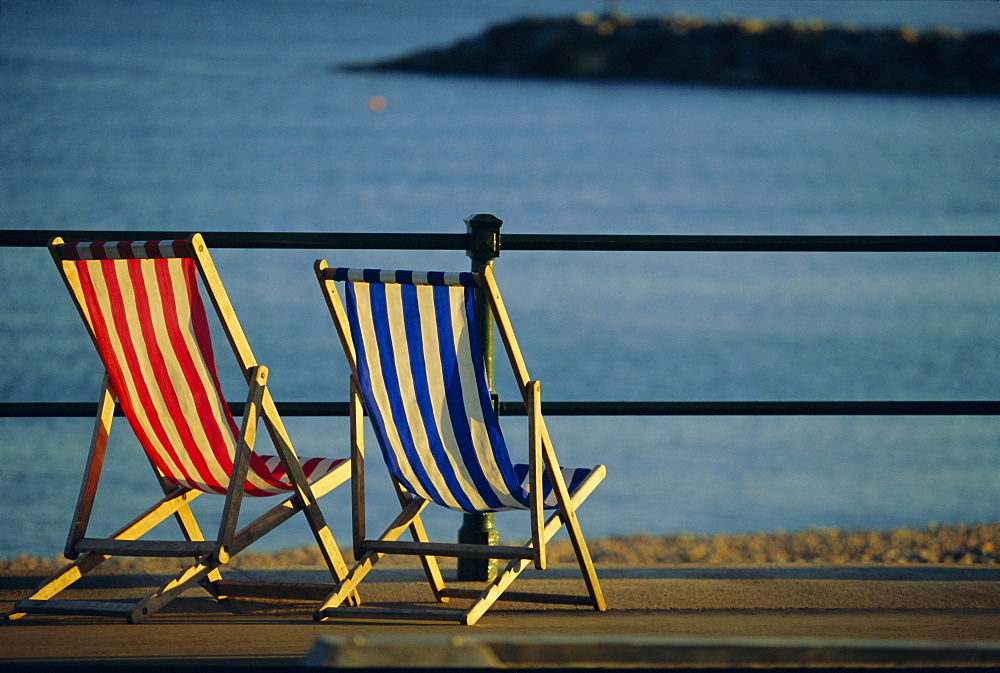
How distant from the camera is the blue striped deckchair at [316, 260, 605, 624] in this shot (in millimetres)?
2580

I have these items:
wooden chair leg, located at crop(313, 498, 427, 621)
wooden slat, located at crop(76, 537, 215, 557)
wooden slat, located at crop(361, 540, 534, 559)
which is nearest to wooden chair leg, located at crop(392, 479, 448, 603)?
wooden chair leg, located at crop(313, 498, 427, 621)

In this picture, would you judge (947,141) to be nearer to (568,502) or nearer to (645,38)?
(645,38)

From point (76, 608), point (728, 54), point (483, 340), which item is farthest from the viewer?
point (728, 54)

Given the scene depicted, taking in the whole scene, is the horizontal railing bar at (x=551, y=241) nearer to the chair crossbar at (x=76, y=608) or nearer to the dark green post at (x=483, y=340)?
the dark green post at (x=483, y=340)

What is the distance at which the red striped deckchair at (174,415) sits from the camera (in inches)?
101

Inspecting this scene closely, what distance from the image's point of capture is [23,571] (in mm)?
2957

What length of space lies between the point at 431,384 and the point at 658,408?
0.82 m

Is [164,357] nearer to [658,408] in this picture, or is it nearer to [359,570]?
[359,570]

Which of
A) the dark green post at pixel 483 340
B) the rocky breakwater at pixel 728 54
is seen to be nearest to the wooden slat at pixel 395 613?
the dark green post at pixel 483 340

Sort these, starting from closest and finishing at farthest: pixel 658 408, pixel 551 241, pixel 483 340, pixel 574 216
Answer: pixel 483 340 → pixel 551 241 → pixel 658 408 → pixel 574 216

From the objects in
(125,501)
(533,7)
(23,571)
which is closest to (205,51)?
(533,7)

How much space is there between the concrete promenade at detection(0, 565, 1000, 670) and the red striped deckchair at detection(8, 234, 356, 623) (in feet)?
0.36

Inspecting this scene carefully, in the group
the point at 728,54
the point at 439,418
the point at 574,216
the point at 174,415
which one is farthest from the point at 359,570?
the point at 728,54

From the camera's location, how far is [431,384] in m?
2.65
